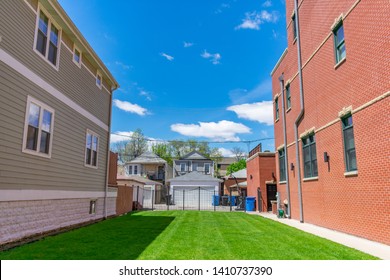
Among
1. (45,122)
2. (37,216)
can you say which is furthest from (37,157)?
(37,216)

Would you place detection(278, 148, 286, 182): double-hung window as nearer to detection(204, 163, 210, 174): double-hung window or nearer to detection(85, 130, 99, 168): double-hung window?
detection(85, 130, 99, 168): double-hung window

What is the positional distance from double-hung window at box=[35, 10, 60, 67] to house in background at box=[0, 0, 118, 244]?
0.01 m

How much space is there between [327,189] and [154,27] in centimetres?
1300

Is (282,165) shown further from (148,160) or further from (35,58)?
(148,160)

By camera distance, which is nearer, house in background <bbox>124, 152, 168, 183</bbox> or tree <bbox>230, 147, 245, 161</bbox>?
house in background <bbox>124, 152, 168, 183</bbox>

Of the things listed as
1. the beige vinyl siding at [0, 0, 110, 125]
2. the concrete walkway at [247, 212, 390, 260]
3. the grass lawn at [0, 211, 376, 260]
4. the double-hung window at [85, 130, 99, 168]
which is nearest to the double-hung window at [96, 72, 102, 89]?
the beige vinyl siding at [0, 0, 110, 125]

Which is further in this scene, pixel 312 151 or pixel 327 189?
pixel 312 151

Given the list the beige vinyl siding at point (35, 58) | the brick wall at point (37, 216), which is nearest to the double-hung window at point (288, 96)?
the beige vinyl siding at point (35, 58)

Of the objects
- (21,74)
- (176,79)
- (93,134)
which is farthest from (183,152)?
(21,74)

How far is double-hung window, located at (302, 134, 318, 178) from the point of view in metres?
11.3

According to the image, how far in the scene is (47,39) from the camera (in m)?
8.63

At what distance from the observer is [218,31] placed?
17844 mm

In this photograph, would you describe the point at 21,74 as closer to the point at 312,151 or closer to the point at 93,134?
the point at 93,134
